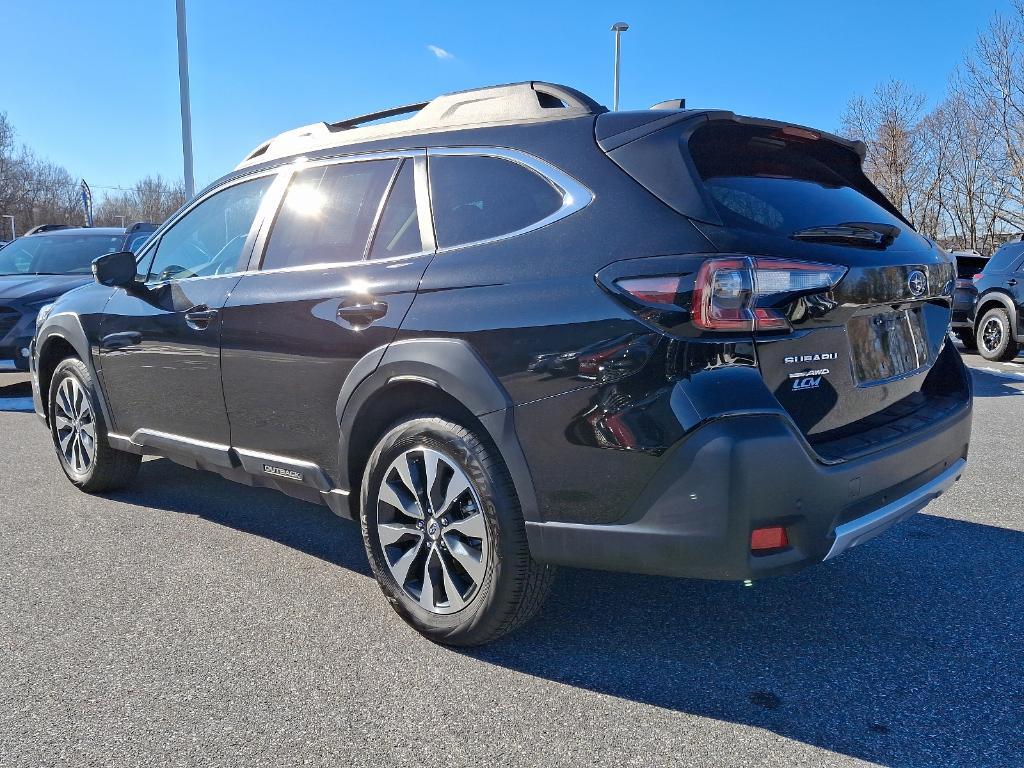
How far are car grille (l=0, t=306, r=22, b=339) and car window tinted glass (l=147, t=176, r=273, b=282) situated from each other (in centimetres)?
459

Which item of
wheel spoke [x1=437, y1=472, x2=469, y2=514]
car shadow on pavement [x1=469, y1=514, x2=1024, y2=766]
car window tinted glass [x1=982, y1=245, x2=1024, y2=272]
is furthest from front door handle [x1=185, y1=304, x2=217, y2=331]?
car window tinted glass [x1=982, y1=245, x2=1024, y2=272]

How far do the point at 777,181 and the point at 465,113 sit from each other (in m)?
1.15

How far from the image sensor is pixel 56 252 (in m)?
9.63

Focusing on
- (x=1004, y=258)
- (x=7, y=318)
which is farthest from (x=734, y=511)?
(x=1004, y=258)

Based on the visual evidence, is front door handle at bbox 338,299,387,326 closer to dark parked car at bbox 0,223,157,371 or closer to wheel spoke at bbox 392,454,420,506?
wheel spoke at bbox 392,454,420,506

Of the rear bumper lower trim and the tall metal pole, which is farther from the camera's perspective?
the tall metal pole

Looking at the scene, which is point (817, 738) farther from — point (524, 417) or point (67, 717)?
point (67, 717)

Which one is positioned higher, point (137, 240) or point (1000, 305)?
point (137, 240)

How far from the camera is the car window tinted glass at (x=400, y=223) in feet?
10.1

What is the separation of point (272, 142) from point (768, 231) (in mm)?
2527

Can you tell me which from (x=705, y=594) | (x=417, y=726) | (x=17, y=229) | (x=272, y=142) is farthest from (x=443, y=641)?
(x=17, y=229)

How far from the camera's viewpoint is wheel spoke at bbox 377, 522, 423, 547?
9.82 ft

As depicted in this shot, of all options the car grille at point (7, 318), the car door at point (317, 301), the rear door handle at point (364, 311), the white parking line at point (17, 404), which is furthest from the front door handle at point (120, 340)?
the car grille at point (7, 318)

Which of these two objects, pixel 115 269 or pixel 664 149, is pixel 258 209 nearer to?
pixel 115 269
